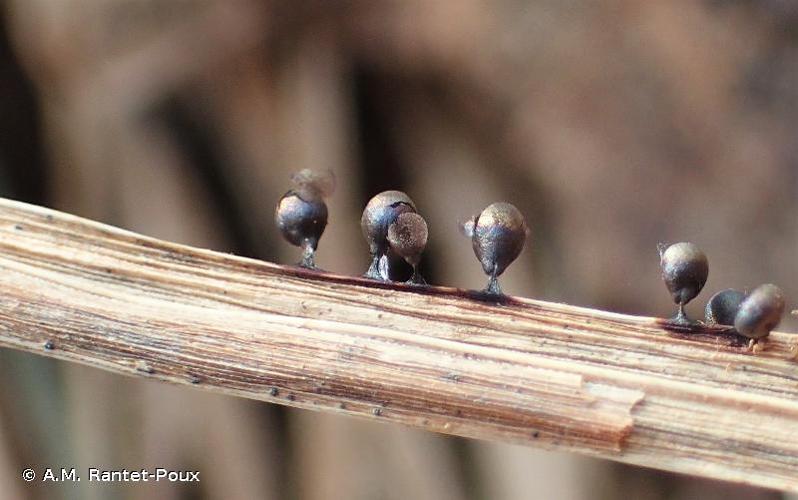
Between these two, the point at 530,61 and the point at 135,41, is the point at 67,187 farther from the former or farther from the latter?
the point at 530,61

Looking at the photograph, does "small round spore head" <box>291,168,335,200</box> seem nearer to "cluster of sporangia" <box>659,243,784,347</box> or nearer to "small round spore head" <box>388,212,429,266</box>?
"small round spore head" <box>388,212,429,266</box>

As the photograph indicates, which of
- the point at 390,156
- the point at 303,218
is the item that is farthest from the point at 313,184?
→ the point at 390,156

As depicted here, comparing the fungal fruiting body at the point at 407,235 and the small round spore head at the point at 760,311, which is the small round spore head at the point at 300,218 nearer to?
the fungal fruiting body at the point at 407,235

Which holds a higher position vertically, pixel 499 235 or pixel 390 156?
pixel 390 156

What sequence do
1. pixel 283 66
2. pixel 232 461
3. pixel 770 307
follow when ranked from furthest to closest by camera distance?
pixel 283 66, pixel 232 461, pixel 770 307

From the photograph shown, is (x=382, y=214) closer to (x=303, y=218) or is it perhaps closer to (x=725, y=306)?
(x=303, y=218)

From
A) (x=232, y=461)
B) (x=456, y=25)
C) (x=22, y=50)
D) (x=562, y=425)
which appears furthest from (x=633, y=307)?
(x=22, y=50)
